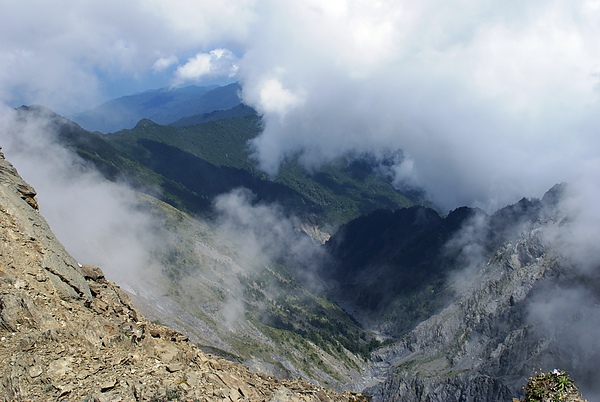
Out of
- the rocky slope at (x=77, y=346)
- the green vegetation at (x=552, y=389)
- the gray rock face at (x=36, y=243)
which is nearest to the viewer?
the green vegetation at (x=552, y=389)

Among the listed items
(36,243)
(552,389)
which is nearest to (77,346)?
(36,243)

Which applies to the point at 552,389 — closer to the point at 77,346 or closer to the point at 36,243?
the point at 77,346

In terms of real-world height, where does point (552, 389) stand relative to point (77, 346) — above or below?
above

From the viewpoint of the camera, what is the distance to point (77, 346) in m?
35.4

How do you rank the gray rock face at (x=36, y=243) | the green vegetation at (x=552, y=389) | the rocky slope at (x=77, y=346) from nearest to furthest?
1. the green vegetation at (x=552, y=389)
2. the rocky slope at (x=77, y=346)
3. the gray rock face at (x=36, y=243)

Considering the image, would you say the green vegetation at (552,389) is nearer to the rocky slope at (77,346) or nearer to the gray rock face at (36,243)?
the rocky slope at (77,346)

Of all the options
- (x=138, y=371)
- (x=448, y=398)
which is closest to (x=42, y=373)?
(x=138, y=371)

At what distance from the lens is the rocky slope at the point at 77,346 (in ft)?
106

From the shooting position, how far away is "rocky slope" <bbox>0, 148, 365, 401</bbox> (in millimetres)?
32250

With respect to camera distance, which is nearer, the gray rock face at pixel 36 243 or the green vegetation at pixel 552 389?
the green vegetation at pixel 552 389

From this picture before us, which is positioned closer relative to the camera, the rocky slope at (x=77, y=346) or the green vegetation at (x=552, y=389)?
the green vegetation at (x=552, y=389)

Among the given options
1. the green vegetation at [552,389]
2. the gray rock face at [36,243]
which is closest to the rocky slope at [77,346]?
the gray rock face at [36,243]

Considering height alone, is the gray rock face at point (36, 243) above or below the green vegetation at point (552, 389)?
below

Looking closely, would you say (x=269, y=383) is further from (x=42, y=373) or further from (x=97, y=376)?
(x=42, y=373)
